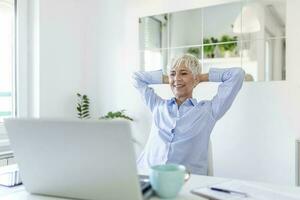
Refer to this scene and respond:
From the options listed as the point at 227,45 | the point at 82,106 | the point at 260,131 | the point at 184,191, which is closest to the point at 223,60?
the point at 227,45

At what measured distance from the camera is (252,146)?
229 centimetres

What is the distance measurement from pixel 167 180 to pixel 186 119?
3.18 ft

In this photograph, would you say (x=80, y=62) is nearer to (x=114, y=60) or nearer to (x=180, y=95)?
(x=114, y=60)

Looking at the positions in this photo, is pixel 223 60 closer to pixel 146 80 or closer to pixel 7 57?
pixel 146 80

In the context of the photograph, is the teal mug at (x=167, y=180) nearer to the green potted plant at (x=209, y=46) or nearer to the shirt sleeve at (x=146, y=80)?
the shirt sleeve at (x=146, y=80)

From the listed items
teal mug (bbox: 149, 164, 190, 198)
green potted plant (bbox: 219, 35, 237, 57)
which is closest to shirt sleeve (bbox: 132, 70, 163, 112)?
green potted plant (bbox: 219, 35, 237, 57)

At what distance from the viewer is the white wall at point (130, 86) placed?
217cm

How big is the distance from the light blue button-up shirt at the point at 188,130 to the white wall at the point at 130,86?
390 mm

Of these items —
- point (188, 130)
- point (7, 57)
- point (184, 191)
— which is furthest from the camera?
point (7, 57)

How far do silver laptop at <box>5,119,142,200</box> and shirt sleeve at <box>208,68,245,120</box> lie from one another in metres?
1.14

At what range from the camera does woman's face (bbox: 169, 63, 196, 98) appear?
2053mm

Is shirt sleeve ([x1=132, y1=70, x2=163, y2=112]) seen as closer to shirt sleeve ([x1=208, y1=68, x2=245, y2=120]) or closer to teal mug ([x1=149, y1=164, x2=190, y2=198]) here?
shirt sleeve ([x1=208, y1=68, x2=245, y2=120])

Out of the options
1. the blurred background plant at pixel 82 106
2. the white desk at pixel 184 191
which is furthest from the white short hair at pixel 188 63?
the blurred background plant at pixel 82 106

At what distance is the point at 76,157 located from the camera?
93 cm
